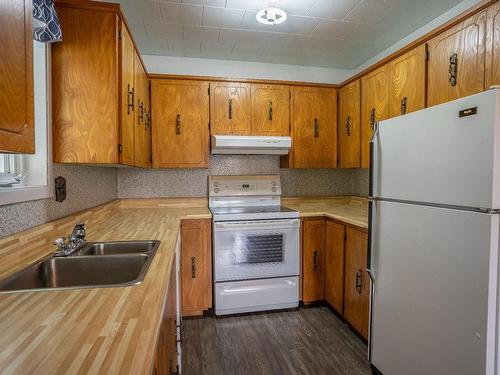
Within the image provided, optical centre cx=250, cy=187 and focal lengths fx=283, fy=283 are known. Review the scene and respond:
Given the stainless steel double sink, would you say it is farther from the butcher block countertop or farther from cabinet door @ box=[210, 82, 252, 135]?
cabinet door @ box=[210, 82, 252, 135]

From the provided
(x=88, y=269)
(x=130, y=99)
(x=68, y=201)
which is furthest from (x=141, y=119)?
(x=88, y=269)

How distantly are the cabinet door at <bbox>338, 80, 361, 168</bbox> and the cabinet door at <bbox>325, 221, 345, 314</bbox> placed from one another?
2.31 feet

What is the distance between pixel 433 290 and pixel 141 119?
2.18 meters

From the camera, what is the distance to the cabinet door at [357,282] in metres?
1.99

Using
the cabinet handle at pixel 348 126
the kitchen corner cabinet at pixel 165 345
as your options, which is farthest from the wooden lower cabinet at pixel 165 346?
the cabinet handle at pixel 348 126

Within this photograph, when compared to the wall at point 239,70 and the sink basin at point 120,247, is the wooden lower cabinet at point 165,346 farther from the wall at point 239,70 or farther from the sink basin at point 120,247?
the wall at point 239,70

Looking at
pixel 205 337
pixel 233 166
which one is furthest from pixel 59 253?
pixel 233 166

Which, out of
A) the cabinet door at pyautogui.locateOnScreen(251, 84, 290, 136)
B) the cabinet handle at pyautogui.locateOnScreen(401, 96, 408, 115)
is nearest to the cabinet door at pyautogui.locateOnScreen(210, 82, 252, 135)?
the cabinet door at pyautogui.locateOnScreen(251, 84, 290, 136)

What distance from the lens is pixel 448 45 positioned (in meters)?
1.69

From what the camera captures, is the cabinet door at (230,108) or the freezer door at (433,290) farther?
the cabinet door at (230,108)

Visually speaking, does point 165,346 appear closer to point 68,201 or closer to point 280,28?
point 68,201

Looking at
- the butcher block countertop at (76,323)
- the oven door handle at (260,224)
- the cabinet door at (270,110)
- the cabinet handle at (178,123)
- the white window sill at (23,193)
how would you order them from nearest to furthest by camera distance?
the butcher block countertop at (76,323) → the white window sill at (23,193) → the oven door handle at (260,224) → the cabinet handle at (178,123) → the cabinet door at (270,110)

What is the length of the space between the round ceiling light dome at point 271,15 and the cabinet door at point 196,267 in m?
1.65

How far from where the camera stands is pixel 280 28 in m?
2.37
